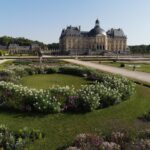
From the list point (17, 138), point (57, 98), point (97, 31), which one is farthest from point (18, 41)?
point (17, 138)

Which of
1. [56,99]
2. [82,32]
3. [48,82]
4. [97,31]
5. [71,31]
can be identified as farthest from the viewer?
[82,32]

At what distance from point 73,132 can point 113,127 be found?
1.03 m

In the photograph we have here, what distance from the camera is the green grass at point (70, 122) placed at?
23.0 feet

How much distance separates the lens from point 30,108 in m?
9.23

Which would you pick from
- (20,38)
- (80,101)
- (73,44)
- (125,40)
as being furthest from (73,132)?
(20,38)

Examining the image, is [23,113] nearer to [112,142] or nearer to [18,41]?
[112,142]

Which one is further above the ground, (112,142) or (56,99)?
(56,99)

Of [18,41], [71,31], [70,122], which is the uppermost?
[71,31]

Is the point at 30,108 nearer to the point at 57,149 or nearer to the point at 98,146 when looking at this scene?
the point at 57,149

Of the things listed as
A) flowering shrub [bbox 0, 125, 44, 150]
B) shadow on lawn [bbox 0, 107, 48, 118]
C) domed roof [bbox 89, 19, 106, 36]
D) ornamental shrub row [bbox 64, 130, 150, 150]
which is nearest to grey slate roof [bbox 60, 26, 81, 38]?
domed roof [bbox 89, 19, 106, 36]

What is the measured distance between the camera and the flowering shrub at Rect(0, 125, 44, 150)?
621 cm

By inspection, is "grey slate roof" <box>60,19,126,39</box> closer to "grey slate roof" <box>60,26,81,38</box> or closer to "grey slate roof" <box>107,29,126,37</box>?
"grey slate roof" <box>60,26,81,38</box>

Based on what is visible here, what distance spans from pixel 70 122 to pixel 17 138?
196 cm

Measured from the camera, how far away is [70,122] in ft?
27.3
